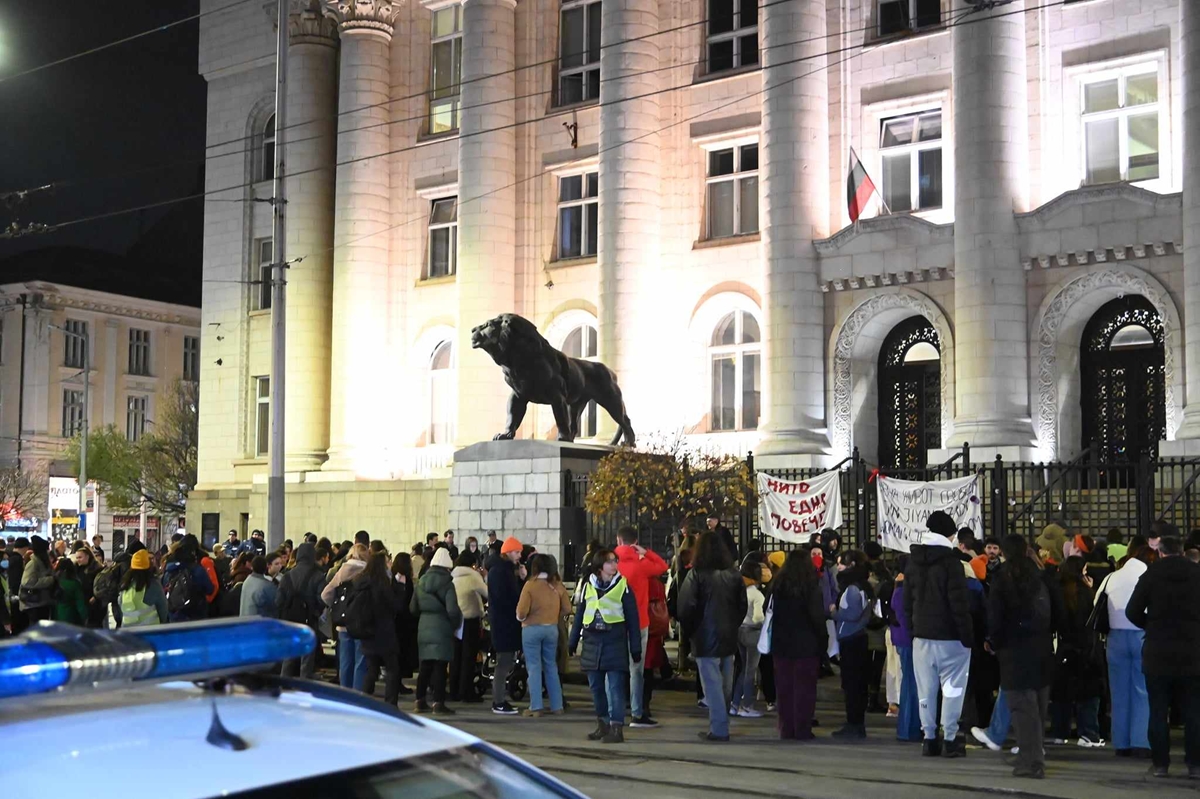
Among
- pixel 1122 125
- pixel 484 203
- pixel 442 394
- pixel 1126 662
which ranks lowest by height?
pixel 1126 662

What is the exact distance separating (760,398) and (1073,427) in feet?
23.0

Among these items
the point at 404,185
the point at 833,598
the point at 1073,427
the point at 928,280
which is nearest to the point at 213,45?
the point at 404,185

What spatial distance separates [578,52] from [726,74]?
4.36 metres

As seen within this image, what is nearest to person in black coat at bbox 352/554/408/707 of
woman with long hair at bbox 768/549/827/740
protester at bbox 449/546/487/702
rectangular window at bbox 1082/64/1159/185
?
protester at bbox 449/546/487/702

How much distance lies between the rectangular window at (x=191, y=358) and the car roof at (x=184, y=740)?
78742 mm

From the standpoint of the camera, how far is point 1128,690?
40.8 ft

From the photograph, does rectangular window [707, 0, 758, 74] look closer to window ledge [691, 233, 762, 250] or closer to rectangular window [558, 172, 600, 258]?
window ledge [691, 233, 762, 250]

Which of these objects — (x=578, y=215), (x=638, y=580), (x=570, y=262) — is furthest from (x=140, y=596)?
(x=578, y=215)

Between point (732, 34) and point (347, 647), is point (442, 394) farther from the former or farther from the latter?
point (347, 647)

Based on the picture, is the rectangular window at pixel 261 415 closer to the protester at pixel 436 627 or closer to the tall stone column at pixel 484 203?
the tall stone column at pixel 484 203

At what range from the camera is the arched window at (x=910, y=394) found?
1205 inches

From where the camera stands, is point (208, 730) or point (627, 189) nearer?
point (208, 730)

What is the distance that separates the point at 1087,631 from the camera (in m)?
13.0

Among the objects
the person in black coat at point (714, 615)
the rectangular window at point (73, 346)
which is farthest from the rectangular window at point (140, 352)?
the person in black coat at point (714, 615)
